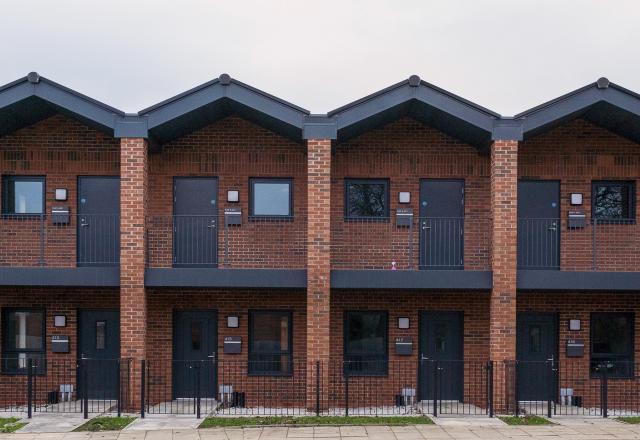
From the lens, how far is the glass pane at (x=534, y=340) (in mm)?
13742

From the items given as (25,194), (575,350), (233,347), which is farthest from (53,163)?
(575,350)

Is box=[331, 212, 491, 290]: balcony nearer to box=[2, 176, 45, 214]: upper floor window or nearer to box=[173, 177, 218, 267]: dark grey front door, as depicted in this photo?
box=[173, 177, 218, 267]: dark grey front door

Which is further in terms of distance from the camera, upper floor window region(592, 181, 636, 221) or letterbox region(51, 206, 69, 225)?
upper floor window region(592, 181, 636, 221)

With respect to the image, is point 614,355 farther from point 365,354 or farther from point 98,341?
point 98,341

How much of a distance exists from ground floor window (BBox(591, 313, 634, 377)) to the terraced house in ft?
0.11

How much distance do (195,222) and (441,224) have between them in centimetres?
555

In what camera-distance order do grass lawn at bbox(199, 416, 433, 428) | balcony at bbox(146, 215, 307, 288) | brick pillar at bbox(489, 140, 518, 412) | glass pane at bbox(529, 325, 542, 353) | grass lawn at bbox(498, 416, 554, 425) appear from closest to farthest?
1. grass lawn at bbox(199, 416, 433, 428)
2. grass lawn at bbox(498, 416, 554, 425)
3. brick pillar at bbox(489, 140, 518, 412)
4. balcony at bbox(146, 215, 307, 288)
5. glass pane at bbox(529, 325, 542, 353)

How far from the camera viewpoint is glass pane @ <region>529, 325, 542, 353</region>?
1374 centimetres


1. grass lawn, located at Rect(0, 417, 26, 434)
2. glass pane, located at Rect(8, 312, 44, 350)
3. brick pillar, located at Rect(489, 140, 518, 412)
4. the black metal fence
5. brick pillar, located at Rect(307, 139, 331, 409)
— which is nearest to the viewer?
grass lawn, located at Rect(0, 417, 26, 434)

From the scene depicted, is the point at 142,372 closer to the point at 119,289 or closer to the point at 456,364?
the point at 119,289

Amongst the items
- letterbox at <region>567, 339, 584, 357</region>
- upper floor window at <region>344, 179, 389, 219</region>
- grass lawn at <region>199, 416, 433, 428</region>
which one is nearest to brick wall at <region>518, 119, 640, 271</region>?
letterbox at <region>567, 339, 584, 357</region>

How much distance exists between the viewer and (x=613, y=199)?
45.2 ft

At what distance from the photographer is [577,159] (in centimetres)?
1360

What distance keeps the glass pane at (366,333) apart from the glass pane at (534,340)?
3376 mm
